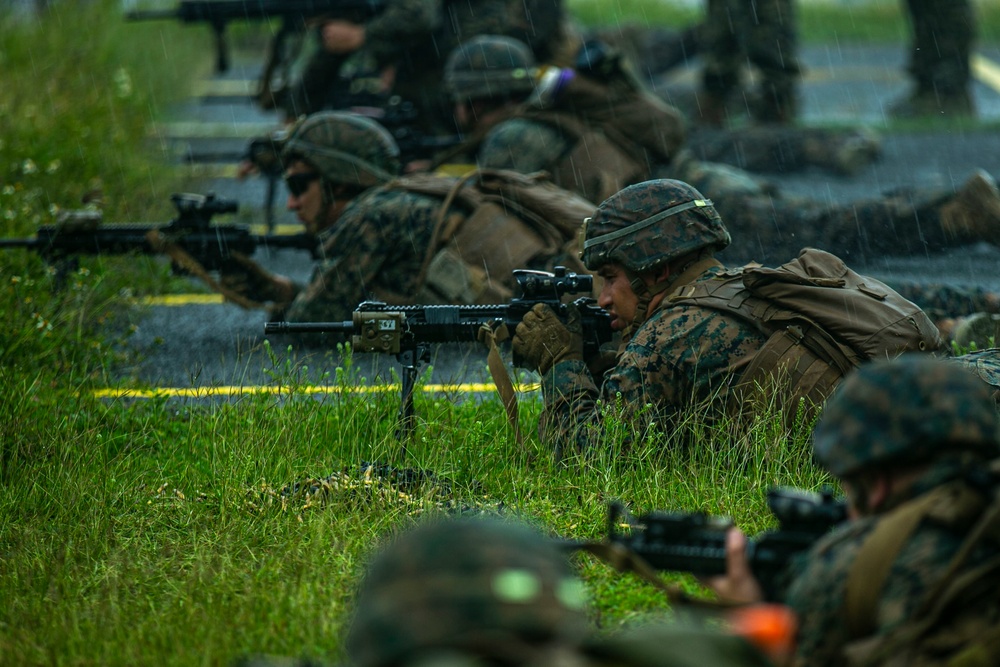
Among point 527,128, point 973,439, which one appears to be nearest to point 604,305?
point 973,439

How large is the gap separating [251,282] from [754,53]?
24.0ft

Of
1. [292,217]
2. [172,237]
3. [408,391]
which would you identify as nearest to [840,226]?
[172,237]

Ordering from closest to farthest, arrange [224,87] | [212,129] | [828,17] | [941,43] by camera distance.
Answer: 1. [941,43]
2. [212,129]
3. [224,87]
4. [828,17]

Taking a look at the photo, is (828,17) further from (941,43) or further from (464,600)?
(464,600)

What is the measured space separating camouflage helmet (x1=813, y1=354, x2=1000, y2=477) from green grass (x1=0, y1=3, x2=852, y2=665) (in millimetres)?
1299

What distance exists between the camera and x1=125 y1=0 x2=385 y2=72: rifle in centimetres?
1160

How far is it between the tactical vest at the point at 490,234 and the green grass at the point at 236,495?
3.48ft

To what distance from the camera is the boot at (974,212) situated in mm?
8219

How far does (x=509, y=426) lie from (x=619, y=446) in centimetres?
71

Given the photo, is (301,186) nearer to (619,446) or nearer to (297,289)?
(297,289)

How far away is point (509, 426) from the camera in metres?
5.39

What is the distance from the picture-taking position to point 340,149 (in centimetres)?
774

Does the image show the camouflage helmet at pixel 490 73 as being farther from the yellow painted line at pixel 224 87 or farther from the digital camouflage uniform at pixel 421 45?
the yellow painted line at pixel 224 87

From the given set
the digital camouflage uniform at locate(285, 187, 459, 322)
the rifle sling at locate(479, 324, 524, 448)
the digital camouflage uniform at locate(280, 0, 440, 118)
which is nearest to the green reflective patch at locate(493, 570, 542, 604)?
the rifle sling at locate(479, 324, 524, 448)
